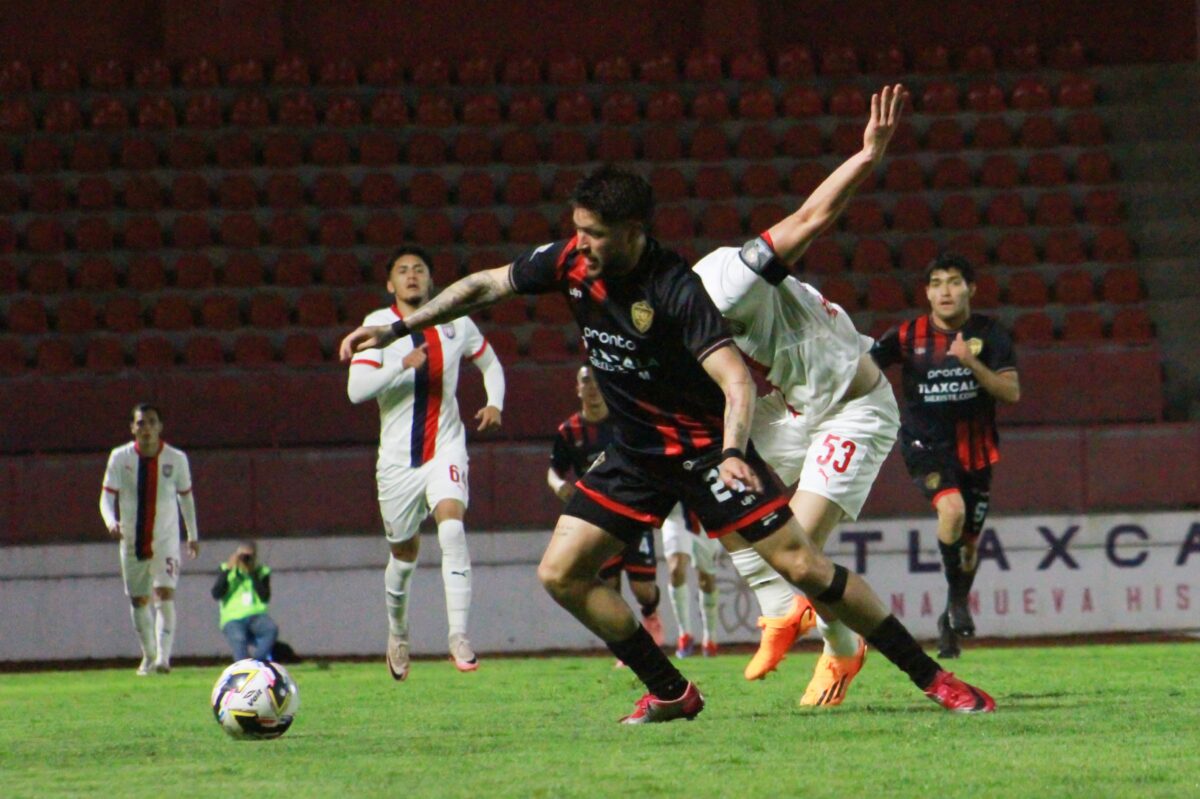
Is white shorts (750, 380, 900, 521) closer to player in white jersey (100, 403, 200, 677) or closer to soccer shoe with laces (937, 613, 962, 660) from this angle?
soccer shoe with laces (937, 613, 962, 660)

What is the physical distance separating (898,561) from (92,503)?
6.40 m

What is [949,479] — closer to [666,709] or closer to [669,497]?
[666,709]

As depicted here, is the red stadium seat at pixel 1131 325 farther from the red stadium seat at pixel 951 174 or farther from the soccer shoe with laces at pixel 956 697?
the soccer shoe with laces at pixel 956 697

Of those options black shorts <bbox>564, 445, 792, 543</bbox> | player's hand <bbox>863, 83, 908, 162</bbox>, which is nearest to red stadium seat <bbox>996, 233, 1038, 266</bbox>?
player's hand <bbox>863, 83, 908, 162</bbox>

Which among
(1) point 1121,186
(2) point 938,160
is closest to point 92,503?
(2) point 938,160

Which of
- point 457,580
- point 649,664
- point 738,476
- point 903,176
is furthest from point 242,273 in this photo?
point 738,476

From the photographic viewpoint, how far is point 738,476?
5059mm

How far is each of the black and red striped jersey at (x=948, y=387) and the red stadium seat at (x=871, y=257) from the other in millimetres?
6792

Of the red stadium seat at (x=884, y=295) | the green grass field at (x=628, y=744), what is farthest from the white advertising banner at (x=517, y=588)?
the green grass field at (x=628, y=744)

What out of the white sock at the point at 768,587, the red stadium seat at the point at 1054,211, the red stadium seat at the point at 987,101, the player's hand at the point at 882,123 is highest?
the red stadium seat at the point at 987,101

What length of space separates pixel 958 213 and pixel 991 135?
56.8 inches

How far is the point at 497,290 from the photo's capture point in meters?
5.69

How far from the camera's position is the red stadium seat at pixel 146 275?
16422 mm

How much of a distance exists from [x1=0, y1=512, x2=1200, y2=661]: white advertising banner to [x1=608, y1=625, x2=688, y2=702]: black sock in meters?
7.40
